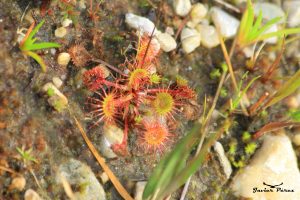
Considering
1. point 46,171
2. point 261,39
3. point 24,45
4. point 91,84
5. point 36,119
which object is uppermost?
point 261,39

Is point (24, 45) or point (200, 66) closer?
point (24, 45)

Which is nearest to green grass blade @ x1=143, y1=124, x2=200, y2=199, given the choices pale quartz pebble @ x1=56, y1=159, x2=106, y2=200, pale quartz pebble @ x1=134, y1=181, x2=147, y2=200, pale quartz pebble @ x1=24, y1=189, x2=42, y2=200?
pale quartz pebble @ x1=134, y1=181, x2=147, y2=200

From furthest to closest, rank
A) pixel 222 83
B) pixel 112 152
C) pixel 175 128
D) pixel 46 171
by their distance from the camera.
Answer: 1. pixel 222 83
2. pixel 175 128
3. pixel 112 152
4. pixel 46 171

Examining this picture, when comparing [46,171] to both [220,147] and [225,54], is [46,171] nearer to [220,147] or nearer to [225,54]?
[220,147]

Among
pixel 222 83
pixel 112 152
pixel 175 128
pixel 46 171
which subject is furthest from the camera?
pixel 222 83

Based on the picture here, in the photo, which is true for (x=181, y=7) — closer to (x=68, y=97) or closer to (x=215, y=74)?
(x=215, y=74)

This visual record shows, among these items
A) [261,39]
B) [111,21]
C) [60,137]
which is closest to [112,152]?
[60,137]

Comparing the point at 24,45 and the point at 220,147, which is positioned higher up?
the point at 24,45

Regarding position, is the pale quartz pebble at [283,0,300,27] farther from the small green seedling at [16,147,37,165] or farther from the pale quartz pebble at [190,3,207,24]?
the small green seedling at [16,147,37,165]

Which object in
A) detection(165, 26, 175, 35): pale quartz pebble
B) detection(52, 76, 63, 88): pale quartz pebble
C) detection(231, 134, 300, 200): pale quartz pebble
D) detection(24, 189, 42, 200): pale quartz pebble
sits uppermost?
detection(165, 26, 175, 35): pale quartz pebble
